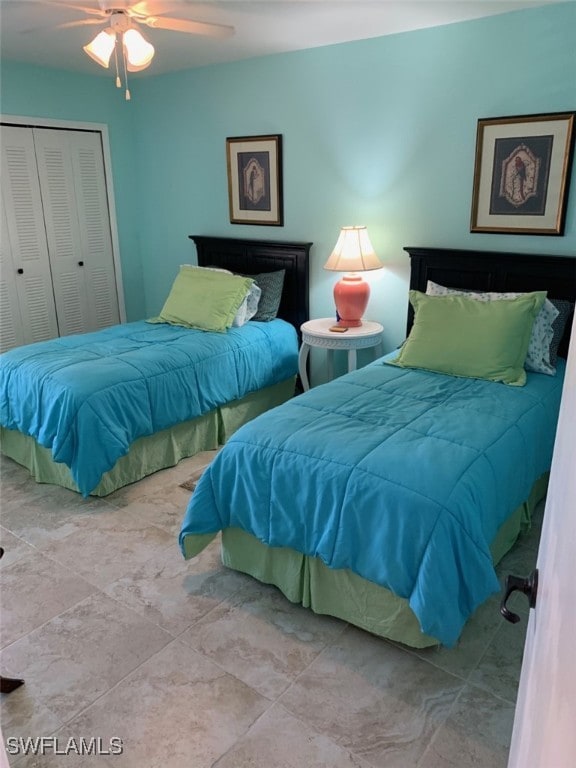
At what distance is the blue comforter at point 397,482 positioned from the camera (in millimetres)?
1819

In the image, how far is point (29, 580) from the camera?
7.89ft

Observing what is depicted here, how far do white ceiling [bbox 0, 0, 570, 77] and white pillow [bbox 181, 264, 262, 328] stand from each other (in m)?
1.43

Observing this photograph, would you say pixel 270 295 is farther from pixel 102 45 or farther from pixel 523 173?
pixel 102 45

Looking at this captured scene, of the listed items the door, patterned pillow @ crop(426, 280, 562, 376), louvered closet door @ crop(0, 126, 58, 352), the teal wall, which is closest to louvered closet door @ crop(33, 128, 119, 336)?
louvered closet door @ crop(0, 126, 58, 352)

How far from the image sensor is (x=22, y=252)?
432cm

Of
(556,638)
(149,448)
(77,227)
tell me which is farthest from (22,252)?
(556,638)

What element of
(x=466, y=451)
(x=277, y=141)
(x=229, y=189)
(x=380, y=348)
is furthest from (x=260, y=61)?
(x=466, y=451)

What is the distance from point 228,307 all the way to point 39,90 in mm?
2184

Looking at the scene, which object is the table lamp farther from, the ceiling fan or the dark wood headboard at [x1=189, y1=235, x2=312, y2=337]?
the ceiling fan

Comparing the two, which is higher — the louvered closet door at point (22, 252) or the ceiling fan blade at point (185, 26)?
the ceiling fan blade at point (185, 26)

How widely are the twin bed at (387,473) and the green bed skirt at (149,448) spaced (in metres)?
0.01

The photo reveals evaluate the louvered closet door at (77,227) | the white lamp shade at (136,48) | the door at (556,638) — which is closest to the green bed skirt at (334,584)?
the door at (556,638)

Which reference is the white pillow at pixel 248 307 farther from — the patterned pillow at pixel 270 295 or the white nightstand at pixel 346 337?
the white nightstand at pixel 346 337

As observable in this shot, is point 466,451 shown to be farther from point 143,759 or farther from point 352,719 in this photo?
point 143,759
